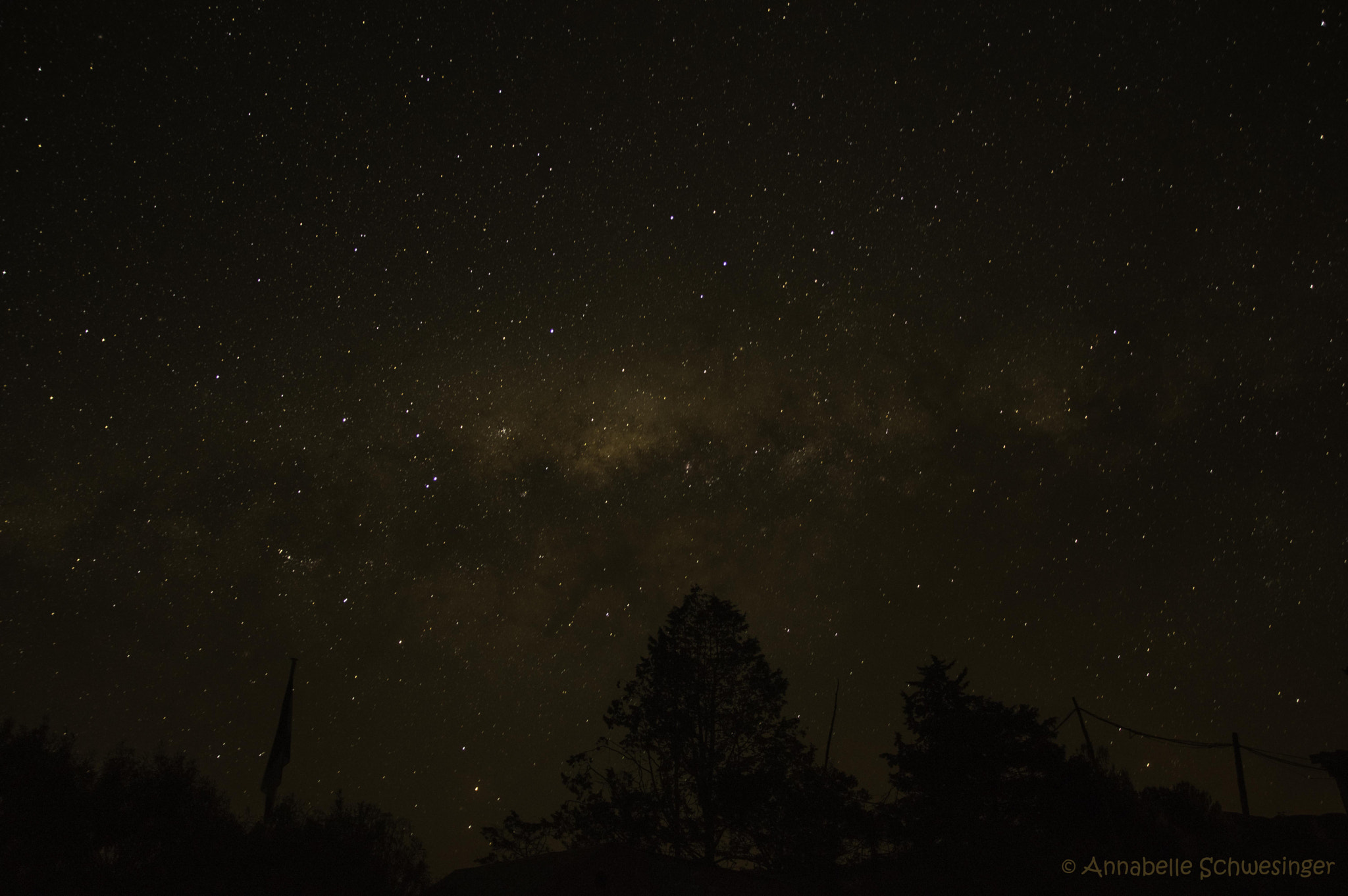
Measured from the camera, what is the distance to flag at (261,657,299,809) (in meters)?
18.5

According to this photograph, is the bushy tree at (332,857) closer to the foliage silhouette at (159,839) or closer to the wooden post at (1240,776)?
the foliage silhouette at (159,839)

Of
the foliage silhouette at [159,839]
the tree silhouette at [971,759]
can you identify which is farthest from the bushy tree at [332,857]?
the tree silhouette at [971,759]

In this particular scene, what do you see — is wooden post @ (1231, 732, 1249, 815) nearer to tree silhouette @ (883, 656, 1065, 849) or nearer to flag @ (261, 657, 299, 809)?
tree silhouette @ (883, 656, 1065, 849)

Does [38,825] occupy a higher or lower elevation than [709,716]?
lower

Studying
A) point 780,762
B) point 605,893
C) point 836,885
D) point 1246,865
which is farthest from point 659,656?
point 1246,865

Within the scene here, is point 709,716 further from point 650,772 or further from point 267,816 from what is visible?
point 267,816

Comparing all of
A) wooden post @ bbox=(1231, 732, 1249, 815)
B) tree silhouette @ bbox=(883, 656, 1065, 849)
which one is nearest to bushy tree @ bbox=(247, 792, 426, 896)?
tree silhouette @ bbox=(883, 656, 1065, 849)

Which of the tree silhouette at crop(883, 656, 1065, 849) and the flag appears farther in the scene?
the tree silhouette at crop(883, 656, 1065, 849)

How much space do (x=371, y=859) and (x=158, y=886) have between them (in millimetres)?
4451

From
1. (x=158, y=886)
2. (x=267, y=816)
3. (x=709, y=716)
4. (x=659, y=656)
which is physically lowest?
(x=158, y=886)

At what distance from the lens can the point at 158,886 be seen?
18391 millimetres

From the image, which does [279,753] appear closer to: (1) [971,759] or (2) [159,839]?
(2) [159,839]

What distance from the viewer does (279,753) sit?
1891 centimetres

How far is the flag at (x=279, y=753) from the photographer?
1850 centimetres
